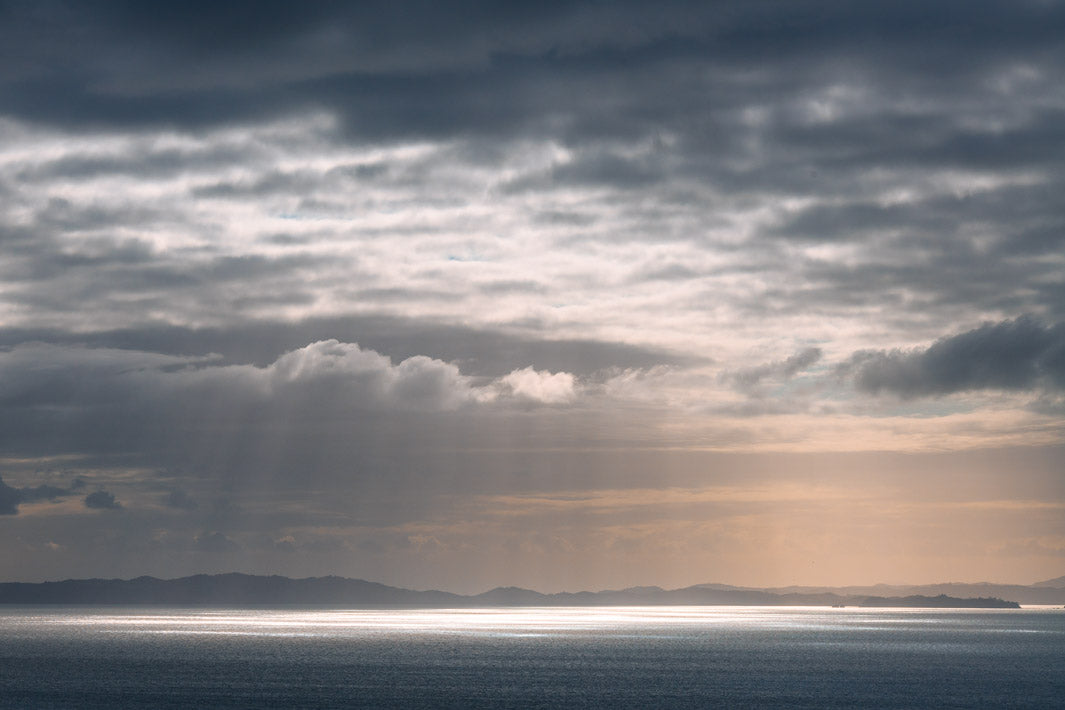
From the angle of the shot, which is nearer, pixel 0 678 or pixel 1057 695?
pixel 1057 695

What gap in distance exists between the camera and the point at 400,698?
14500 cm

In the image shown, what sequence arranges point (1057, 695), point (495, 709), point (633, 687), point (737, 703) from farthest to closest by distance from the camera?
point (633, 687) < point (1057, 695) < point (737, 703) < point (495, 709)

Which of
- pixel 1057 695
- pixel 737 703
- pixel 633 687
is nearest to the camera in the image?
pixel 737 703

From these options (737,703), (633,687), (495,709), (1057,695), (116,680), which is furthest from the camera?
(116,680)

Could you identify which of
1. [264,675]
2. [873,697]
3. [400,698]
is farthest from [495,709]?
[264,675]

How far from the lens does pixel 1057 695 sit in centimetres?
15262

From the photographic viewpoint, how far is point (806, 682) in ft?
567

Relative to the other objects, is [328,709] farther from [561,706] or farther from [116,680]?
[116,680]

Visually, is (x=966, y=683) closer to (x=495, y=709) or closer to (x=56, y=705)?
(x=495, y=709)

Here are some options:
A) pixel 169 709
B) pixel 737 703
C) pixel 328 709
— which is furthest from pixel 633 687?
pixel 169 709

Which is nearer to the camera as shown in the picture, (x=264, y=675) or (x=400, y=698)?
(x=400, y=698)

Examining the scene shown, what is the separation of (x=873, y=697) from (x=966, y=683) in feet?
104

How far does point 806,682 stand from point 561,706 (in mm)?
52539

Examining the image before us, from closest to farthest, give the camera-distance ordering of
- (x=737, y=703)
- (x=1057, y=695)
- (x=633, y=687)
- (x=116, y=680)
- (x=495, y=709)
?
(x=495, y=709) < (x=737, y=703) < (x=1057, y=695) < (x=633, y=687) < (x=116, y=680)
